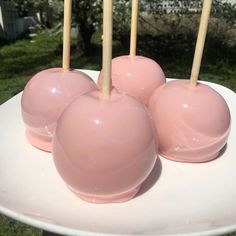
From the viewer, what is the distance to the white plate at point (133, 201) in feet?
1.53

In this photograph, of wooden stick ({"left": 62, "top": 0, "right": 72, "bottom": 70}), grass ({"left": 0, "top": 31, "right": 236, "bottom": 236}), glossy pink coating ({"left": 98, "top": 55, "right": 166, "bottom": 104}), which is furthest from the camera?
grass ({"left": 0, "top": 31, "right": 236, "bottom": 236})

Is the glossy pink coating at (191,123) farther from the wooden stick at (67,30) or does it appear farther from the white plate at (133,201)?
the wooden stick at (67,30)

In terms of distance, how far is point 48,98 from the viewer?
2.08ft

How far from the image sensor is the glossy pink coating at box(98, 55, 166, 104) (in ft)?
2.40

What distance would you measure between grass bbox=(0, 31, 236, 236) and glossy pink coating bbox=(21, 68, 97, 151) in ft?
5.82

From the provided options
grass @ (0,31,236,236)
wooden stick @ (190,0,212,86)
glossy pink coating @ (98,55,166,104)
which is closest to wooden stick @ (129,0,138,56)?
glossy pink coating @ (98,55,166,104)

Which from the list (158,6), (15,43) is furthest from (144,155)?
(15,43)

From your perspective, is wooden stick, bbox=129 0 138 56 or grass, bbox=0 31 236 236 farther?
grass, bbox=0 31 236 236

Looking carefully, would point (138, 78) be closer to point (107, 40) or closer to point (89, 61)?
point (107, 40)

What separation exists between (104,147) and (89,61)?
9.38ft

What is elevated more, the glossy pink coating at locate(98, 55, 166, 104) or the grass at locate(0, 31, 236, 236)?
the glossy pink coating at locate(98, 55, 166, 104)

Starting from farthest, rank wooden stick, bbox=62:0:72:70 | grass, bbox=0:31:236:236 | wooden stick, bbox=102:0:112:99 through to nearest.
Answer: grass, bbox=0:31:236:236
wooden stick, bbox=62:0:72:70
wooden stick, bbox=102:0:112:99

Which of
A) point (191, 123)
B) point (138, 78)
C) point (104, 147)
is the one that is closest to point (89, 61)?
point (138, 78)

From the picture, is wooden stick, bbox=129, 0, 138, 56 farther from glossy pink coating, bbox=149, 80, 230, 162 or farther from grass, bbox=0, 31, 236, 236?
grass, bbox=0, 31, 236, 236
